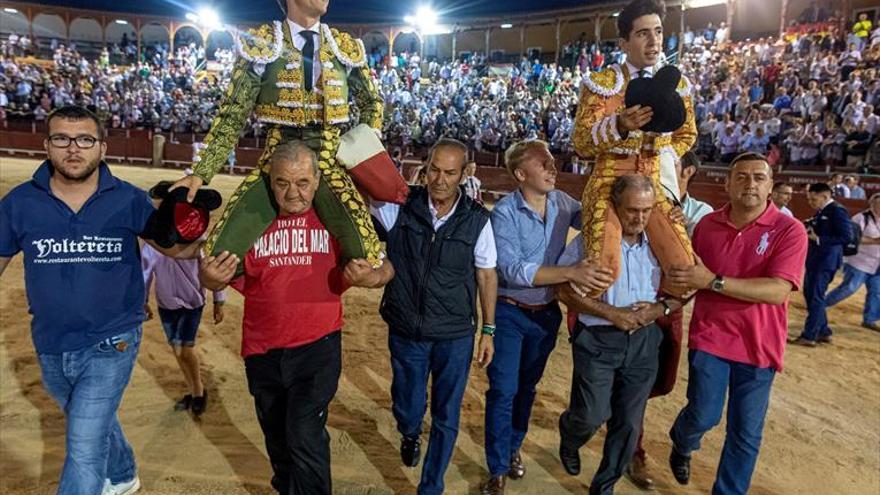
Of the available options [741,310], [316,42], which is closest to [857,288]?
[741,310]

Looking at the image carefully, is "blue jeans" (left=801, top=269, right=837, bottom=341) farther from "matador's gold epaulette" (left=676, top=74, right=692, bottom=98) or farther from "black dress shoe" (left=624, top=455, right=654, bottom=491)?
"matador's gold epaulette" (left=676, top=74, right=692, bottom=98)

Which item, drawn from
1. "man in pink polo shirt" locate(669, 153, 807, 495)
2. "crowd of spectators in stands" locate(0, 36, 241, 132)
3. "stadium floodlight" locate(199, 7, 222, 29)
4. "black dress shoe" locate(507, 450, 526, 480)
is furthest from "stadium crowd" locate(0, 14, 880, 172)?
"man in pink polo shirt" locate(669, 153, 807, 495)

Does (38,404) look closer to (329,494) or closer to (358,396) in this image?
(358,396)

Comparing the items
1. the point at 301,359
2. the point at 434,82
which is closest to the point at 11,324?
the point at 301,359

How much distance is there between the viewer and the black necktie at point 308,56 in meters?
2.92

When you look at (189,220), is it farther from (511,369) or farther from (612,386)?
(612,386)

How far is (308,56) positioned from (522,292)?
5.39 ft

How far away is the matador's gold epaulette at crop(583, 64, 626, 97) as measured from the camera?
3025mm

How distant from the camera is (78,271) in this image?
99.1 inches

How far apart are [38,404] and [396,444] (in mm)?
2568

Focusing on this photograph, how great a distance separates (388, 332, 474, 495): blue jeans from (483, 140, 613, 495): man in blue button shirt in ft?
0.72

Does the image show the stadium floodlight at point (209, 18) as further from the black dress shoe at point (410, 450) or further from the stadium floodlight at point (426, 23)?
the black dress shoe at point (410, 450)

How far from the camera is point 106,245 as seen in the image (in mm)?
2568

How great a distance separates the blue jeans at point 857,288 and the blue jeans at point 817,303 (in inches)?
28.8
